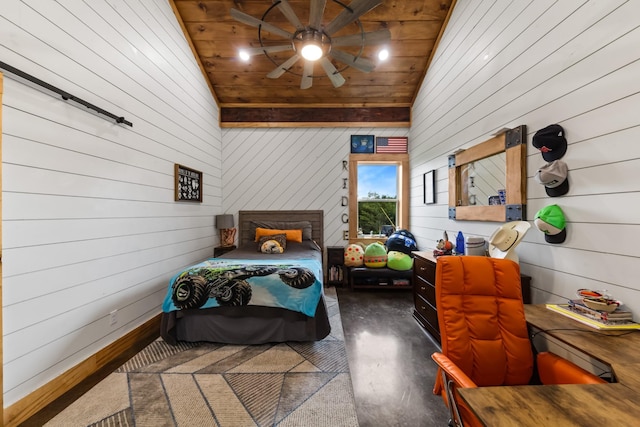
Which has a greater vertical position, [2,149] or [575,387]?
[2,149]

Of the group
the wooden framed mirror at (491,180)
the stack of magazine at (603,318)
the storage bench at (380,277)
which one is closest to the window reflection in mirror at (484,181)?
the wooden framed mirror at (491,180)

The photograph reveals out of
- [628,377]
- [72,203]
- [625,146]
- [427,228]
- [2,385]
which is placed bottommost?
[2,385]

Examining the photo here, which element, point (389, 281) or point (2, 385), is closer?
point (2, 385)

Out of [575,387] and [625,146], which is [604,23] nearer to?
[625,146]

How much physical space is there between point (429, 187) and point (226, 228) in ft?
11.0

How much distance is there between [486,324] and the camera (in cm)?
129

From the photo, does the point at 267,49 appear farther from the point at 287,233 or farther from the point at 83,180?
the point at 287,233

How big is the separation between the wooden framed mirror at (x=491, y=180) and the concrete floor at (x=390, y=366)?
1.38m

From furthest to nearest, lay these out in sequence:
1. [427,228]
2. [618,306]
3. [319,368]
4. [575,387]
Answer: [427,228] → [319,368] → [618,306] → [575,387]

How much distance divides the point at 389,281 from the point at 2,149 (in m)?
4.11

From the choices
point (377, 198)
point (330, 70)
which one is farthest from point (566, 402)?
point (377, 198)

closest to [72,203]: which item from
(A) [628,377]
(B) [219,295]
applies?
(B) [219,295]

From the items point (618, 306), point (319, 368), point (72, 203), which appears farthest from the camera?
point (319, 368)

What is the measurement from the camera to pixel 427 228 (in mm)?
3787
